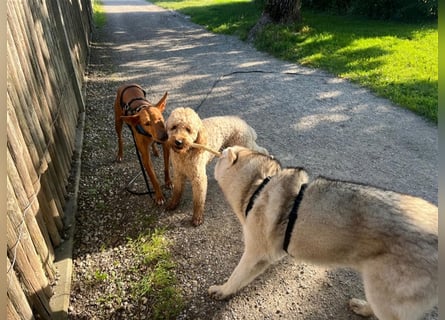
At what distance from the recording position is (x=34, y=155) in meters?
3.49

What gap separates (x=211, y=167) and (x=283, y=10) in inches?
376

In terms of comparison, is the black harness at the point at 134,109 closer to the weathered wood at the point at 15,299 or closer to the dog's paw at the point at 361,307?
the weathered wood at the point at 15,299

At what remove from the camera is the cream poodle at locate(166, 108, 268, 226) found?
411cm

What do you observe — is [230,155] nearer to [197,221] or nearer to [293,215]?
[293,215]

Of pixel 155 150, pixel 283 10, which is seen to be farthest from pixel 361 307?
pixel 283 10

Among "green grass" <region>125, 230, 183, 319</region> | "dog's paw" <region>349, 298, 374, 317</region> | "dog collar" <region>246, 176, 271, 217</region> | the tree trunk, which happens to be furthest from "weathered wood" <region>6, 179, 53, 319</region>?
the tree trunk

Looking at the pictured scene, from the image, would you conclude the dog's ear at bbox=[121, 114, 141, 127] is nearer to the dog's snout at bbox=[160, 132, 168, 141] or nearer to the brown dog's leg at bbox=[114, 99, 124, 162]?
the dog's snout at bbox=[160, 132, 168, 141]

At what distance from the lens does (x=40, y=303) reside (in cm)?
296

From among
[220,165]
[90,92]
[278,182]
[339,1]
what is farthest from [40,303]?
[339,1]

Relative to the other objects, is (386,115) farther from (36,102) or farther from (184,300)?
(36,102)

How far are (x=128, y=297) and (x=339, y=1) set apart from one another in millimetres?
18965

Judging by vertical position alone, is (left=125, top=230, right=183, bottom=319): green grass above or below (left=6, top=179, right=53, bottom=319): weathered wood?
below

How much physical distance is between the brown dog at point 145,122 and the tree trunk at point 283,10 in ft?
30.3

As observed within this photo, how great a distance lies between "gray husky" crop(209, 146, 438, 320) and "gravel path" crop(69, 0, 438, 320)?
1.46 ft
